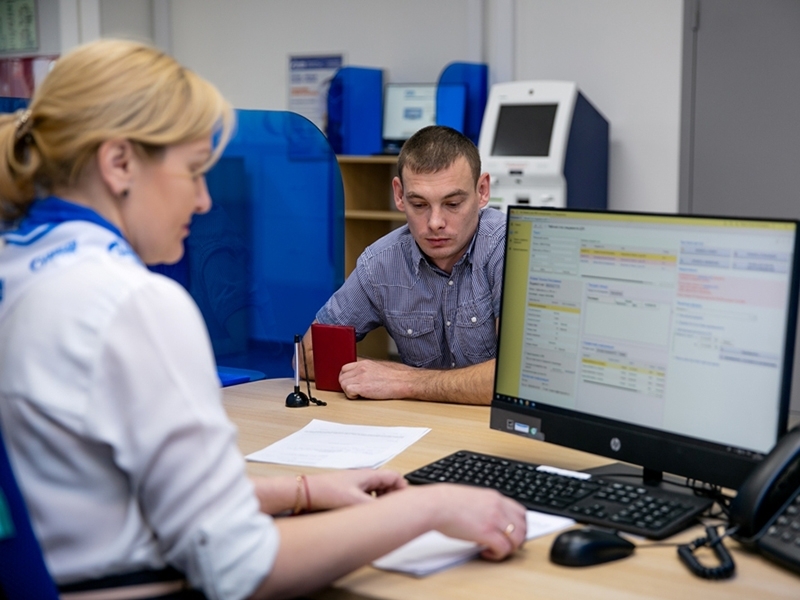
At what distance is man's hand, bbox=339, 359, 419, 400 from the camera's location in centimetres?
202

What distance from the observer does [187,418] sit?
908mm

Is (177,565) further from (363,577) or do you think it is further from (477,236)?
(477,236)

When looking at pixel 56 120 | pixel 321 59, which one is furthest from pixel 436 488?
pixel 321 59

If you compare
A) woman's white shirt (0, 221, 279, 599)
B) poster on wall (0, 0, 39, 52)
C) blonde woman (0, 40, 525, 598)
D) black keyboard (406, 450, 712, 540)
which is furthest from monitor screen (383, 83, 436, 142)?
woman's white shirt (0, 221, 279, 599)

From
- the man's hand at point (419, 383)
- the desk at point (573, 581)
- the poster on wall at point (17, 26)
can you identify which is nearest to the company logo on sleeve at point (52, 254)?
the desk at point (573, 581)

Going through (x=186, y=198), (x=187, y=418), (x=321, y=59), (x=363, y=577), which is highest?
(x=321, y=59)

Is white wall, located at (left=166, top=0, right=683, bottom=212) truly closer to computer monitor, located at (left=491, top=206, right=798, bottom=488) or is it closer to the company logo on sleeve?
computer monitor, located at (left=491, top=206, right=798, bottom=488)

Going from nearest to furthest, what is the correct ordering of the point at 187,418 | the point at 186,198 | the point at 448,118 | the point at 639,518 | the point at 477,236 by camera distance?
the point at 187,418 < the point at 186,198 < the point at 639,518 < the point at 477,236 < the point at 448,118

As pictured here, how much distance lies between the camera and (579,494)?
1.31 metres

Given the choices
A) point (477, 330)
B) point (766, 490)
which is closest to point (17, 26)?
point (477, 330)

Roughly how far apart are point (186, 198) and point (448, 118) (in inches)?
146

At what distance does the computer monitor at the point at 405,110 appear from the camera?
16.4 feet

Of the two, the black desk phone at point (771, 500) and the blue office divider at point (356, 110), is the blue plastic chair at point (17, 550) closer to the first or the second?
the black desk phone at point (771, 500)

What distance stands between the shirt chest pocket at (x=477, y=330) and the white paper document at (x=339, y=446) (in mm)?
647
